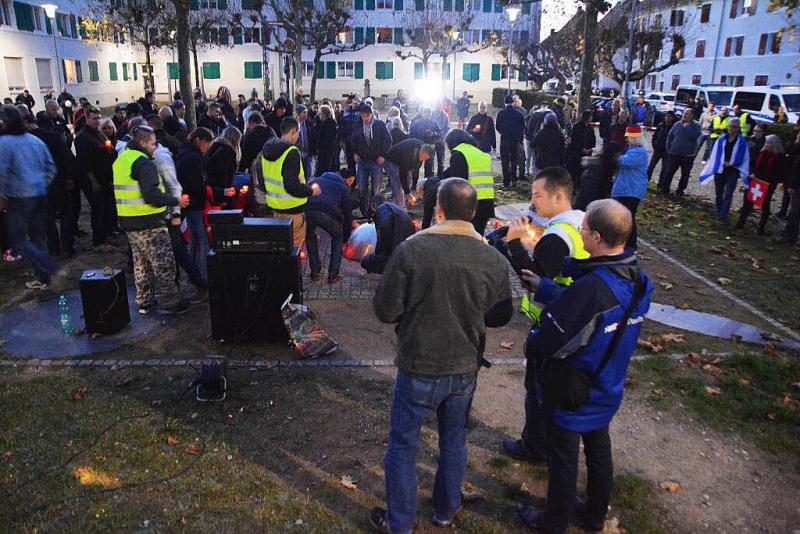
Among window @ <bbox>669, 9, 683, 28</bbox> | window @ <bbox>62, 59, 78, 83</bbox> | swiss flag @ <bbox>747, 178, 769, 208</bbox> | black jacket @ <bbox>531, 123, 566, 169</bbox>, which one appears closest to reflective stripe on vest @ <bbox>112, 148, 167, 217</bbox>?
black jacket @ <bbox>531, 123, 566, 169</bbox>

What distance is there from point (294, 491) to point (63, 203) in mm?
6918

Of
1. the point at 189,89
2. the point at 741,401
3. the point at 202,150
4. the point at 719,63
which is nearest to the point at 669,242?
the point at 741,401

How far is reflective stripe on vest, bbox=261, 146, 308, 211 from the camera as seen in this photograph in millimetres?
7395

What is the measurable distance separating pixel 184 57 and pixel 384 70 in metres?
40.6

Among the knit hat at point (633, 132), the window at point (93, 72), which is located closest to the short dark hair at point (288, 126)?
the knit hat at point (633, 132)

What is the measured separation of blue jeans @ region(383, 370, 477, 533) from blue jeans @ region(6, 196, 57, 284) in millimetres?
6225

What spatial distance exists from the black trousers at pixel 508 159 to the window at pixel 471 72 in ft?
135

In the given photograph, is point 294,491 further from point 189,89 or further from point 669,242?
point 189,89

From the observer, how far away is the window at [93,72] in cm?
4322

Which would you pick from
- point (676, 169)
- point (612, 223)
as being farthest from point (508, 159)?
point (612, 223)

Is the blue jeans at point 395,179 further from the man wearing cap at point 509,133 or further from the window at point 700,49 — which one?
the window at point 700,49

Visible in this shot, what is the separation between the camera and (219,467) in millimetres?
4480

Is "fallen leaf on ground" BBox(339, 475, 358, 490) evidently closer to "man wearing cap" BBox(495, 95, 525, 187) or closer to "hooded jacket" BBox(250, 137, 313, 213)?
"hooded jacket" BBox(250, 137, 313, 213)

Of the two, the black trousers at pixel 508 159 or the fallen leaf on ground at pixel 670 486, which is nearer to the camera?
the fallen leaf on ground at pixel 670 486
